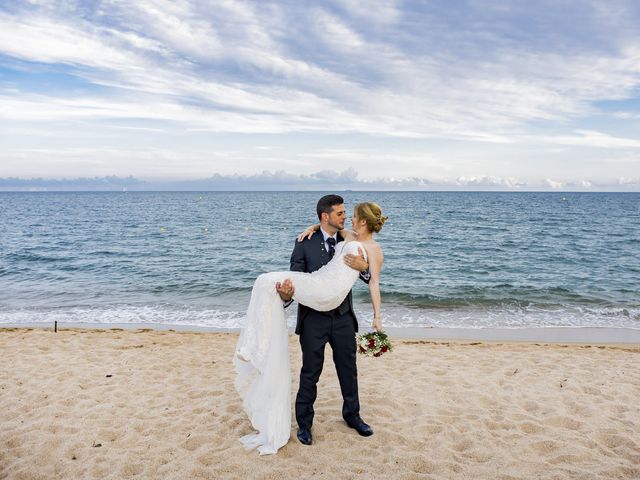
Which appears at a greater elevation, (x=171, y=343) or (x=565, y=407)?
(x=565, y=407)

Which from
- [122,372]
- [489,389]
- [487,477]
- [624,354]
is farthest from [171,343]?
[624,354]

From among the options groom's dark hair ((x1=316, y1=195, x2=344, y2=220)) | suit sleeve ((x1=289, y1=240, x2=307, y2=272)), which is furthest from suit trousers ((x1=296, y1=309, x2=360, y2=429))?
groom's dark hair ((x1=316, y1=195, x2=344, y2=220))

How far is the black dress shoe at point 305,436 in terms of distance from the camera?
195 inches

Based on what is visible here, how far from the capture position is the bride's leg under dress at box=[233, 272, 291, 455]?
185 inches

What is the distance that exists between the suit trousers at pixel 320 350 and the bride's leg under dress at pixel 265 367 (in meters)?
0.21

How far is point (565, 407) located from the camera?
6.00 meters

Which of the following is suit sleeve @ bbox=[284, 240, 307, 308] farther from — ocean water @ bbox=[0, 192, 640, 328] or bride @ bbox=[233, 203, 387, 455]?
ocean water @ bbox=[0, 192, 640, 328]

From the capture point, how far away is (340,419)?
5625mm

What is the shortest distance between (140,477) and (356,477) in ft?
6.83

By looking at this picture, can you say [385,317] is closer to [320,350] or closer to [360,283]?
[360,283]

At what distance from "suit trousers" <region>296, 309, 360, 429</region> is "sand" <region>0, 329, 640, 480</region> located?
1.66 feet

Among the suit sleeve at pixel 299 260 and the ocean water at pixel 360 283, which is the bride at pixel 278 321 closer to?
the suit sleeve at pixel 299 260

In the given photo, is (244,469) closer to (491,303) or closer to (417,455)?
(417,455)

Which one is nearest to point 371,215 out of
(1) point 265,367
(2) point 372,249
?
(2) point 372,249
